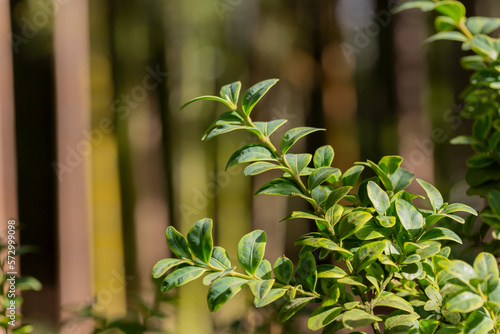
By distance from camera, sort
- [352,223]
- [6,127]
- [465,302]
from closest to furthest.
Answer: [465,302] → [352,223] → [6,127]

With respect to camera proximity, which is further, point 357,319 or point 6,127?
point 6,127

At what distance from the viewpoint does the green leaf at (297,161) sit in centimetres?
45

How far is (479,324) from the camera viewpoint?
0.35 m

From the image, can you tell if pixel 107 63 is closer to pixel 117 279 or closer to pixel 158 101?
pixel 158 101

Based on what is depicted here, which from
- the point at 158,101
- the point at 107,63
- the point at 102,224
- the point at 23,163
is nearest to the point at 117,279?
the point at 102,224

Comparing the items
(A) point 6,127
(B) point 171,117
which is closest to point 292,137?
(B) point 171,117

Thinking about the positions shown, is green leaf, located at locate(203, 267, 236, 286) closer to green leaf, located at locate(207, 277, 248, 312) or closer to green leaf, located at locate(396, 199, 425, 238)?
green leaf, located at locate(207, 277, 248, 312)

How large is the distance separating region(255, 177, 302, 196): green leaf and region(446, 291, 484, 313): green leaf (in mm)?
167

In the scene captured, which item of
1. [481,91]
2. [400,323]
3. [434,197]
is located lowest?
[400,323]

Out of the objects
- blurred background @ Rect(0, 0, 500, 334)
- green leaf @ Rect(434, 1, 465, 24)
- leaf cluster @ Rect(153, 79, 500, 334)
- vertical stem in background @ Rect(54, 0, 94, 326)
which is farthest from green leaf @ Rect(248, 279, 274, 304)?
vertical stem in background @ Rect(54, 0, 94, 326)

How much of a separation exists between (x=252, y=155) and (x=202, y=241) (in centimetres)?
10

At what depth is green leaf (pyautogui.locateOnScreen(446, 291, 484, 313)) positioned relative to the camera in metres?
0.31

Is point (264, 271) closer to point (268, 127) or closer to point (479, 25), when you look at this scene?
point (268, 127)

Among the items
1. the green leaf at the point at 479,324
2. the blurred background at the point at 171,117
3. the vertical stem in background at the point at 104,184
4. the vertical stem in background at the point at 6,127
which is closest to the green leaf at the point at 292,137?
the green leaf at the point at 479,324
